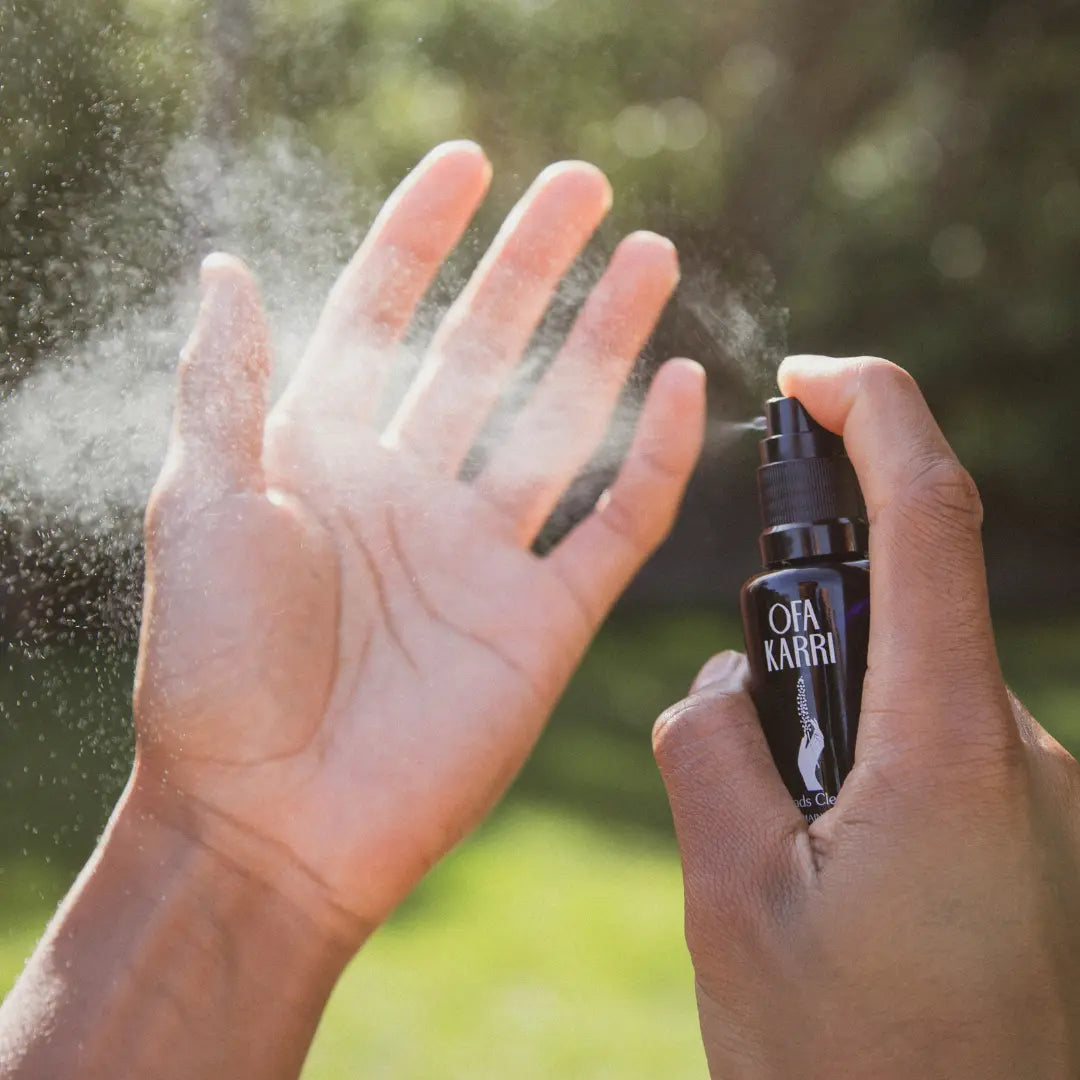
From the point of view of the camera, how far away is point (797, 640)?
1.18 meters

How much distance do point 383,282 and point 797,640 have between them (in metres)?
0.79

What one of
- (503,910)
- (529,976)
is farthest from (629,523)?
(503,910)

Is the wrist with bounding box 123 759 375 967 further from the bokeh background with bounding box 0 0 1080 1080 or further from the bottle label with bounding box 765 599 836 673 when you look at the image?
the bottle label with bounding box 765 599 836 673

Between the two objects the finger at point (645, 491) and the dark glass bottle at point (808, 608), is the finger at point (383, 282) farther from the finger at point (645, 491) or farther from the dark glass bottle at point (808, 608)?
the dark glass bottle at point (808, 608)

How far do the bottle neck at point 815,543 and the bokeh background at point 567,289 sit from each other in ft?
3.08

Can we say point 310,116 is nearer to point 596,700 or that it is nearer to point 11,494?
point 11,494

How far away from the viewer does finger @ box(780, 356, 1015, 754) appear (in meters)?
1.06

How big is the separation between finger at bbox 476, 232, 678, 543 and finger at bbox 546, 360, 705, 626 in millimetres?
62

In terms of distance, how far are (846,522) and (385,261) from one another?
0.75m

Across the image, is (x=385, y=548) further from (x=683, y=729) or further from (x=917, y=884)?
(x=917, y=884)

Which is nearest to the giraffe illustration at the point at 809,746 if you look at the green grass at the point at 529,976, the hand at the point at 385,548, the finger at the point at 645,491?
the hand at the point at 385,548

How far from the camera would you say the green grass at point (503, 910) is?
2.70 meters

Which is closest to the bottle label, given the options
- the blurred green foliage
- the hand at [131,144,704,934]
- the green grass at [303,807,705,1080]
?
the hand at [131,144,704,934]

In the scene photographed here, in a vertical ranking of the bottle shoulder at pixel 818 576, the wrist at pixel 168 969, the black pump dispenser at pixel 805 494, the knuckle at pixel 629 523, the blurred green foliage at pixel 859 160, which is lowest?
the wrist at pixel 168 969
